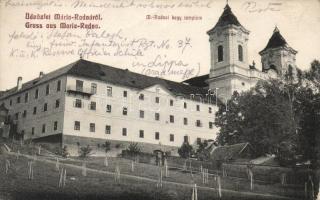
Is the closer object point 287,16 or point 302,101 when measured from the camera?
point 287,16

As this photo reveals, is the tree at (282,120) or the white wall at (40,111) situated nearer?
the tree at (282,120)

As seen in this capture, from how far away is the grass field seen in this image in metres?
16.8

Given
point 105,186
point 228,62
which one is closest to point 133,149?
point 228,62

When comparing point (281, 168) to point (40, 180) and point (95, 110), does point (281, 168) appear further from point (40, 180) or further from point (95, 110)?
point (95, 110)

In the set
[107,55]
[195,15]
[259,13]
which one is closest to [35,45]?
[107,55]

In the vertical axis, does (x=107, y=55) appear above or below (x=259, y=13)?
below

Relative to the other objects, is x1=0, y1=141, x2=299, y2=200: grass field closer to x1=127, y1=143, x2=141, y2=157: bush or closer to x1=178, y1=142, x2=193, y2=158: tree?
x1=127, y1=143, x2=141, y2=157: bush

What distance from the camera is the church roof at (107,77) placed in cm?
3616

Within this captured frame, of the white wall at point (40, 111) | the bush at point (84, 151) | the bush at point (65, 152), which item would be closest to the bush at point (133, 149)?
the bush at point (84, 151)

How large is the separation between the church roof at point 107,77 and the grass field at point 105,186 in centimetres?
1313

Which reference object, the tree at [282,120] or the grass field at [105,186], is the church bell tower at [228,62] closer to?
the tree at [282,120]

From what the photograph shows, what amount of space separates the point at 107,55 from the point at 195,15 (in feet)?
13.9

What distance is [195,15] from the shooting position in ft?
64.8

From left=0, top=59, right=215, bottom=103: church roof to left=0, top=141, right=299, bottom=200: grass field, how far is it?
13.1 m
